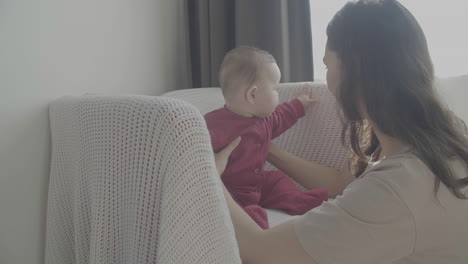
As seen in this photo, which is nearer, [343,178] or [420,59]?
[420,59]

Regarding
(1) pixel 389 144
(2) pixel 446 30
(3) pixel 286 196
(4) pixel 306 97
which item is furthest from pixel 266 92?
(2) pixel 446 30

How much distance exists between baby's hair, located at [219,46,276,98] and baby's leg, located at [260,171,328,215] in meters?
0.33

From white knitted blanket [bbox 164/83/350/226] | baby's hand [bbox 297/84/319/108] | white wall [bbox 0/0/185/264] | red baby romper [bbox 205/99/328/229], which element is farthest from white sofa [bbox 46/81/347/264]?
baby's hand [bbox 297/84/319/108]

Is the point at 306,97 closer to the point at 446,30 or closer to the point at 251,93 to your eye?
the point at 251,93

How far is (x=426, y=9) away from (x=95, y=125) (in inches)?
58.9

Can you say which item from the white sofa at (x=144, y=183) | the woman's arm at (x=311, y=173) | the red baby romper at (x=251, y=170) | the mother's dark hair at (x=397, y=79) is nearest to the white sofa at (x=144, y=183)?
the white sofa at (x=144, y=183)

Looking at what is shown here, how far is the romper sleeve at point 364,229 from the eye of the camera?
66 cm

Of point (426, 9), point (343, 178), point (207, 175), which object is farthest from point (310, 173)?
point (426, 9)

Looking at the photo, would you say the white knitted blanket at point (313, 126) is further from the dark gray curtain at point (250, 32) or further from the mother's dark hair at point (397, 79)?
the mother's dark hair at point (397, 79)

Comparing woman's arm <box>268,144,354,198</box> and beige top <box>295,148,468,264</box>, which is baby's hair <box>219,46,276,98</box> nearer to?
woman's arm <box>268,144,354,198</box>

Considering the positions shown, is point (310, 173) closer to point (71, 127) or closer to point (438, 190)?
point (438, 190)

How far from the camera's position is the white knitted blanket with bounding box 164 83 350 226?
4.58 ft

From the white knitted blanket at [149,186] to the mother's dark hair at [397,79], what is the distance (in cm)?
36

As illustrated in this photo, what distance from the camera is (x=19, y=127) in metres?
0.84
